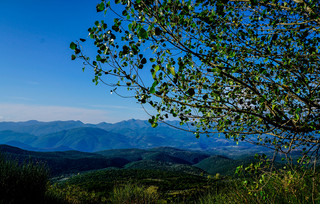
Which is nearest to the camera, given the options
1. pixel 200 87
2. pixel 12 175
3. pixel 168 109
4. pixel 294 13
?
pixel 200 87

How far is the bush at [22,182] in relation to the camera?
6.86m

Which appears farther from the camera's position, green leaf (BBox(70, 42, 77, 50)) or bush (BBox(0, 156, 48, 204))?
bush (BBox(0, 156, 48, 204))

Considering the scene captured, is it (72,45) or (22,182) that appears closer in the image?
(72,45)

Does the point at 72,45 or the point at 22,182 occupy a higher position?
the point at 72,45

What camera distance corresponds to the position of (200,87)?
4.18m

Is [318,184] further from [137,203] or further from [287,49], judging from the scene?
[137,203]

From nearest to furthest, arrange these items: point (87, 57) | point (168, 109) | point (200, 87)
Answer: point (87, 57) < point (200, 87) < point (168, 109)

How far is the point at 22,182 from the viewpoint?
7.67 meters

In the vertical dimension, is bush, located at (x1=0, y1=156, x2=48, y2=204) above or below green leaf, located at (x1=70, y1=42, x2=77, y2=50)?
below

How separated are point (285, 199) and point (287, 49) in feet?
12.7

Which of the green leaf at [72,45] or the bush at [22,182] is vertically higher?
the green leaf at [72,45]

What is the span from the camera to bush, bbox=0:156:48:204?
6855 mm

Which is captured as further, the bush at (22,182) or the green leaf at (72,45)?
the bush at (22,182)

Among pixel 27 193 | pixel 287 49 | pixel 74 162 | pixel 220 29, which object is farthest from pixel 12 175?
pixel 74 162
